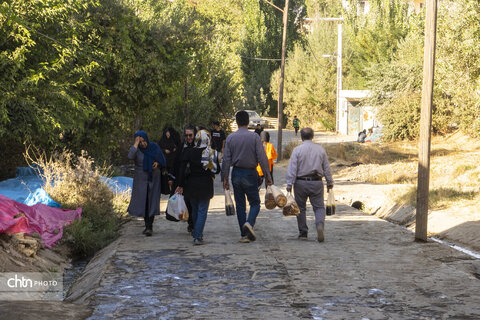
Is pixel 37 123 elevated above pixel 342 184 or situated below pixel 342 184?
above

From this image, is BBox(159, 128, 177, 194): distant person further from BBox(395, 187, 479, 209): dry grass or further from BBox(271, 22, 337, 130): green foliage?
BBox(271, 22, 337, 130): green foliage

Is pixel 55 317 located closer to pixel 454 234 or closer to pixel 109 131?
pixel 454 234

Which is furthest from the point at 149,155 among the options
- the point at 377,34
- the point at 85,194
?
the point at 377,34

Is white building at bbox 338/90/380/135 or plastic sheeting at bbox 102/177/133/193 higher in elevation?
white building at bbox 338/90/380/135

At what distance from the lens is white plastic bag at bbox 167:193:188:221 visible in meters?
10.6

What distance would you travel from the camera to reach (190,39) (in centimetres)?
2152

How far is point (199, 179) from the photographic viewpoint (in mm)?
10523

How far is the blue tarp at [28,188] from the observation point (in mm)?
12625

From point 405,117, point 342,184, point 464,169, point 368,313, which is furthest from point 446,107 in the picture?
point 368,313

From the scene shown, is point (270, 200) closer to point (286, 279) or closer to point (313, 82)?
point (286, 279)

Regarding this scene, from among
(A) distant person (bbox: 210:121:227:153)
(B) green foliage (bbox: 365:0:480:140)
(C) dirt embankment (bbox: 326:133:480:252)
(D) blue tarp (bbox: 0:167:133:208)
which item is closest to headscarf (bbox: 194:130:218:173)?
(D) blue tarp (bbox: 0:167:133:208)

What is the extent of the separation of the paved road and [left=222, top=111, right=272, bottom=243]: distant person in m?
0.54

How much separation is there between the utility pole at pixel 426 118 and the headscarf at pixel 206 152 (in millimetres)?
3149

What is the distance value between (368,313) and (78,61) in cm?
1333
